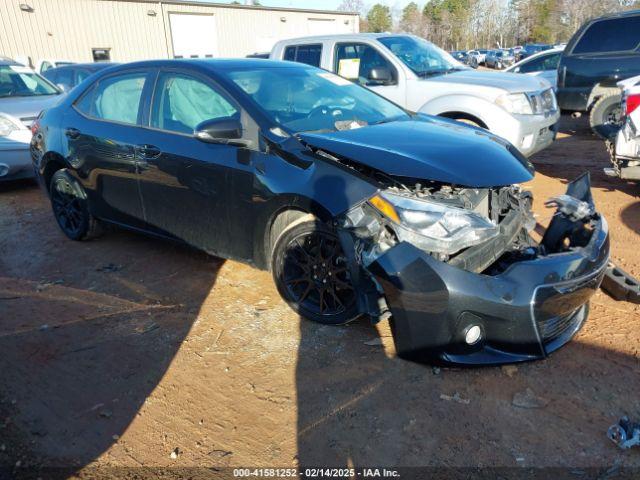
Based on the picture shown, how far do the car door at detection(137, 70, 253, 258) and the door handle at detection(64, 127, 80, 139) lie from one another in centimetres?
102

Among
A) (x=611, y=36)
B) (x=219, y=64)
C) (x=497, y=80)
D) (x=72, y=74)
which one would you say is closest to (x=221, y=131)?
(x=219, y=64)

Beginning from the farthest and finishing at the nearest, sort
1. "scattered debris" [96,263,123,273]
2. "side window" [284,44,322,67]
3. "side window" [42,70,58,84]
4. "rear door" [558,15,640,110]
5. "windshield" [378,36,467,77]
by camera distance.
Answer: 1. "side window" [42,70,58,84]
2. "rear door" [558,15,640,110]
3. "side window" [284,44,322,67]
4. "windshield" [378,36,467,77]
5. "scattered debris" [96,263,123,273]

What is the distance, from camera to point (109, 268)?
183 inches

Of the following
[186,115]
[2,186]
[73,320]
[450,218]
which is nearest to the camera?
[450,218]

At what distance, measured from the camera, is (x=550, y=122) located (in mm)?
6531

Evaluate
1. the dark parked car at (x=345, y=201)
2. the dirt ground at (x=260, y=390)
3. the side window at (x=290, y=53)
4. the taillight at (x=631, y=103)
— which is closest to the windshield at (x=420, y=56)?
the side window at (x=290, y=53)

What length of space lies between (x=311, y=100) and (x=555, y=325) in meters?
2.37

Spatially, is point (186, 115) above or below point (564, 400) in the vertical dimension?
above

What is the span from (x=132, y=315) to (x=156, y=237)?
33.3 inches

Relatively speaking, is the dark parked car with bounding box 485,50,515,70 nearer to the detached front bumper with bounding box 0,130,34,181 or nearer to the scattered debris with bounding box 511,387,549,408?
the detached front bumper with bounding box 0,130,34,181

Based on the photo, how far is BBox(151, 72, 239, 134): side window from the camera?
3.80 metres

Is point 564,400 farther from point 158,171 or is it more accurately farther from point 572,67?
point 572,67

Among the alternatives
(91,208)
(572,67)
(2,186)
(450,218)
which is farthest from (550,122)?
(2,186)

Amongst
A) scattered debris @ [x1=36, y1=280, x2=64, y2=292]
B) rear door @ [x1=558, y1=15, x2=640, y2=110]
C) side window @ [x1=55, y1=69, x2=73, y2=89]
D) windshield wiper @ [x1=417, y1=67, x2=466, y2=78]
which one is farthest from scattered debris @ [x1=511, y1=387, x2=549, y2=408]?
side window @ [x1=55, y1=69, x2=73, y2=89]
